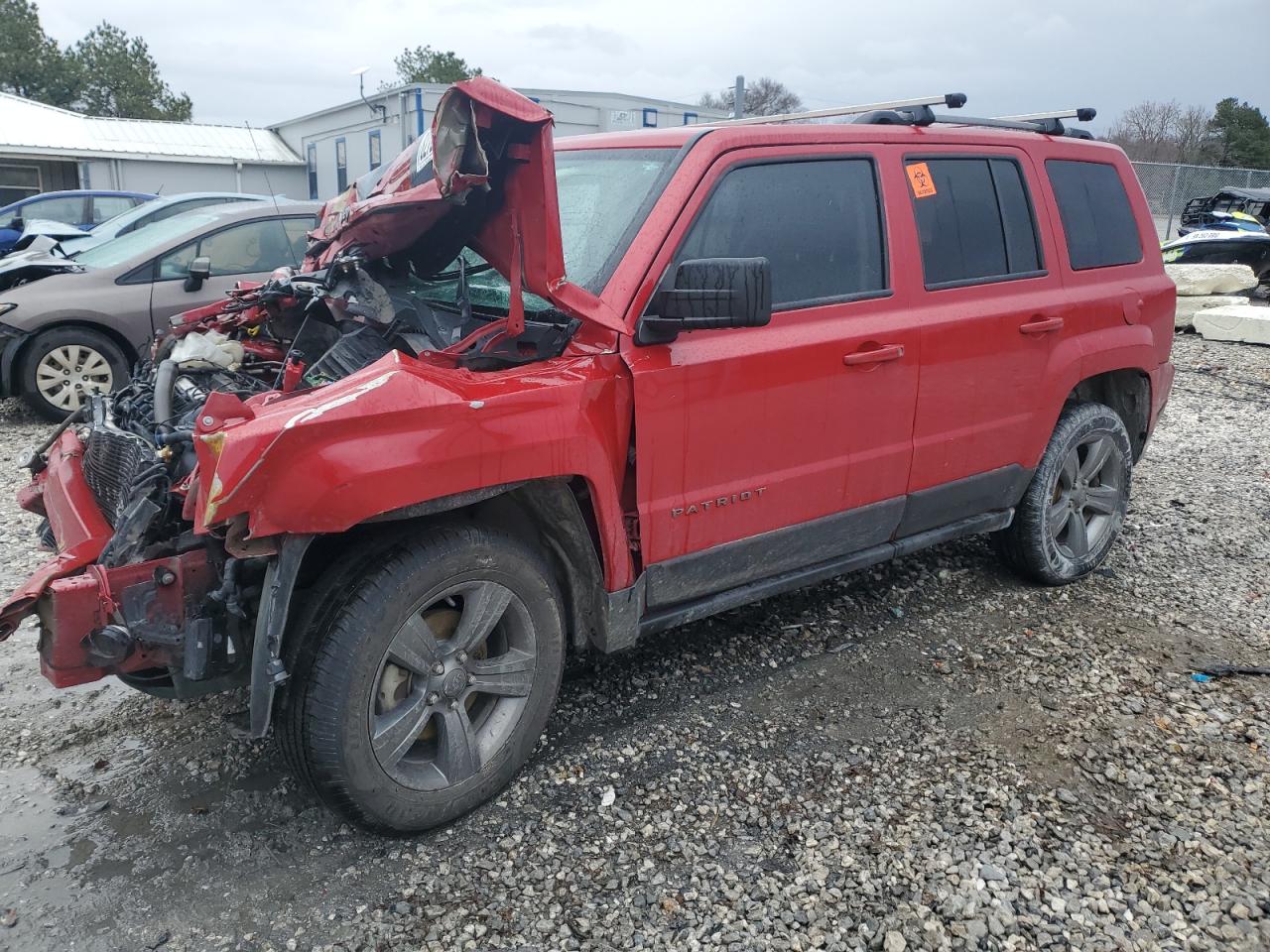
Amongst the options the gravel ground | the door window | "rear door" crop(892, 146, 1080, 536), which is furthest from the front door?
the door window

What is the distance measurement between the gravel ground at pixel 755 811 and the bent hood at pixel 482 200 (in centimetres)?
153

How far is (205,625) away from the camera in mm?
2480

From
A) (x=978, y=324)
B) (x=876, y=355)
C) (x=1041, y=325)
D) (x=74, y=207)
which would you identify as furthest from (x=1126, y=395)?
(x=74, y=207)

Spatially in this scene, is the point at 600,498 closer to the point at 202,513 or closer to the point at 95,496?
the point at 202,513

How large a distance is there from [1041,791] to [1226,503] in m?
3.91

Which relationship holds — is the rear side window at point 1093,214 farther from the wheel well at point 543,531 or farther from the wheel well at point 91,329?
the wheel well at point 91,329

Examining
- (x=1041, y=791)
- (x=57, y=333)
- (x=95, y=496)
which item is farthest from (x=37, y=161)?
(x=1041, y=791)

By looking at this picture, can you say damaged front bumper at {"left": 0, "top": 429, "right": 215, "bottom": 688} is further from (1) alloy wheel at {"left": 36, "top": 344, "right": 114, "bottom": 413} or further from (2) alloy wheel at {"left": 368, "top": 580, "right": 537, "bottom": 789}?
(1) alloy wheel at {"left": 36, "top": 344, "right": 114, "bottom": 413}

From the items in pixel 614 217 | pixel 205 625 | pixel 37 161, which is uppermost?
pixel 37 161

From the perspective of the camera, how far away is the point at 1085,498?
183 inches

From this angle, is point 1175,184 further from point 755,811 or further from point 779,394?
point 755,811

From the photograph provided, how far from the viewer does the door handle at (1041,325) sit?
3.92m

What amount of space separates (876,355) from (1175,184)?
884 inches

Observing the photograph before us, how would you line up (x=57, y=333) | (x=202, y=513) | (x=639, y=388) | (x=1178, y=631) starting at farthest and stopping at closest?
1. (x=57, y=333)
2. (x=1178, y=631)
3. (x=639, y=388)
4. (x=202, y=513)
